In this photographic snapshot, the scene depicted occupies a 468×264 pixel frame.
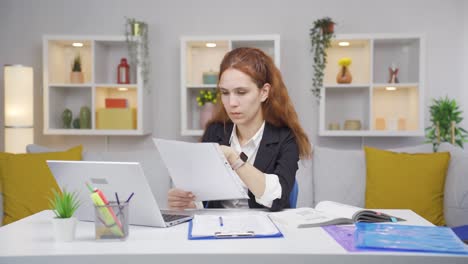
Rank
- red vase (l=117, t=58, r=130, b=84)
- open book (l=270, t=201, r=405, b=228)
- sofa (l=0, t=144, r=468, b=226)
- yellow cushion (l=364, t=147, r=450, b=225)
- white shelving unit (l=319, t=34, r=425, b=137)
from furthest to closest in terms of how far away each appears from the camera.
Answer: red vase (l=117, t=58, r=130, b=84), white shelving unit (l=319, t=34, r=425, b=137), sofa (l=0, t=144, r=468, b=226), yellow cushion (l=364, t=147, r=450, b=225), open book (l=270, t=201, r=405, b=228)

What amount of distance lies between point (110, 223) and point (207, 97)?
2.82 meters

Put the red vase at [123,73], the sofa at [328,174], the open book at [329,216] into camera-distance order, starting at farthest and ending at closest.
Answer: the red vase at [123,73] < the sofa at [328,174] < the open book at [329,216]

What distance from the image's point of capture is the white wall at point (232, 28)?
13.7ft

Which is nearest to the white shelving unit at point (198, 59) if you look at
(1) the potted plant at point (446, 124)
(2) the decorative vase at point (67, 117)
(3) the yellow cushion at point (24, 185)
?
(2) the decorative vase at point (67, 117)

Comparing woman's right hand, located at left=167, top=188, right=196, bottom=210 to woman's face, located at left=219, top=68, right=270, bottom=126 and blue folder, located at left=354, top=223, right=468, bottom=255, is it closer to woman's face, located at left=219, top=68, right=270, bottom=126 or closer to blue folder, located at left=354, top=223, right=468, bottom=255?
woman's face, located at left=219, top=68, right=270, bottom=126

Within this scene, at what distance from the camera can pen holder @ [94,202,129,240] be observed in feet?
4.26

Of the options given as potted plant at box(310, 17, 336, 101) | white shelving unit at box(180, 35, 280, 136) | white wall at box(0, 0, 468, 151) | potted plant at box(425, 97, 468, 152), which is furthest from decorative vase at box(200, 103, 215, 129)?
potted plant at box(425, 97, 468, 152)

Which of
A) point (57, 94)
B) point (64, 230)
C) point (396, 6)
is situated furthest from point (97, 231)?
point (396, 6)

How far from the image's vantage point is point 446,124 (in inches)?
154

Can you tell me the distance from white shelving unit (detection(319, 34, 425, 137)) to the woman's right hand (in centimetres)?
229

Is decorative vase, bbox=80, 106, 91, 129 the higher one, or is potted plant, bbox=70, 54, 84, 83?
potted plant, bbox=70, 54, 84, 83

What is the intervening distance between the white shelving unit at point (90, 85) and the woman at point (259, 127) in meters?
2.00

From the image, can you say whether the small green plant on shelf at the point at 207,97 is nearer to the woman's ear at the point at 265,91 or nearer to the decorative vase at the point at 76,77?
the decorative vase at the point at 76,77

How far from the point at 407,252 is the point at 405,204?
80.0 inches
